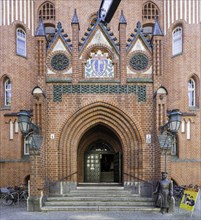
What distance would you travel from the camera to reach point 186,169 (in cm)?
1784

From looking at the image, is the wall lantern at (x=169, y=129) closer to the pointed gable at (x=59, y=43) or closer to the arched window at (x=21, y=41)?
the pointed gable at (x=59, y=43)

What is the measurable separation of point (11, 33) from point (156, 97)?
10.2 meters

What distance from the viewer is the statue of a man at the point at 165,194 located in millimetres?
11445

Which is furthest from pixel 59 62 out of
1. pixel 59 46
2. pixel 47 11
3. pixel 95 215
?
pixel 47 11

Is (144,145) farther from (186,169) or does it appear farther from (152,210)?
(186,169)

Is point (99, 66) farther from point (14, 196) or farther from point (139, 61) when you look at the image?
point (14, 196)

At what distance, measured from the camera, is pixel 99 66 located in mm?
13523

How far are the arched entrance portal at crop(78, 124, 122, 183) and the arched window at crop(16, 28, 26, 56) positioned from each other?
6.71m

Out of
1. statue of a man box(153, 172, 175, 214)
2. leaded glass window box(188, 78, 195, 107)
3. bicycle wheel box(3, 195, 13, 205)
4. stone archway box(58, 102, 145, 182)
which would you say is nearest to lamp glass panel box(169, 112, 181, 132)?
statue of a man box(153, 172, 175, 214)

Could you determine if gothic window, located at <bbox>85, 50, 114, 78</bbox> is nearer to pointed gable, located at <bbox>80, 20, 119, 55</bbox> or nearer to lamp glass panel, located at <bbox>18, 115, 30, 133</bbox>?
pointed gable, located at <bbox>80, 20, 119, 55</bbox>

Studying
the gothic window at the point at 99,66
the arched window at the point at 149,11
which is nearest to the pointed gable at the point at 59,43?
the gothic window at the point at 99,66

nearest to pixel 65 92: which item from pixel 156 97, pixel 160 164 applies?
pixel 156 97

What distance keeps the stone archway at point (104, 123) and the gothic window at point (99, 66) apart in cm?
127

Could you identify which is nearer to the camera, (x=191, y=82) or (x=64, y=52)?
(x=64, y=52)
